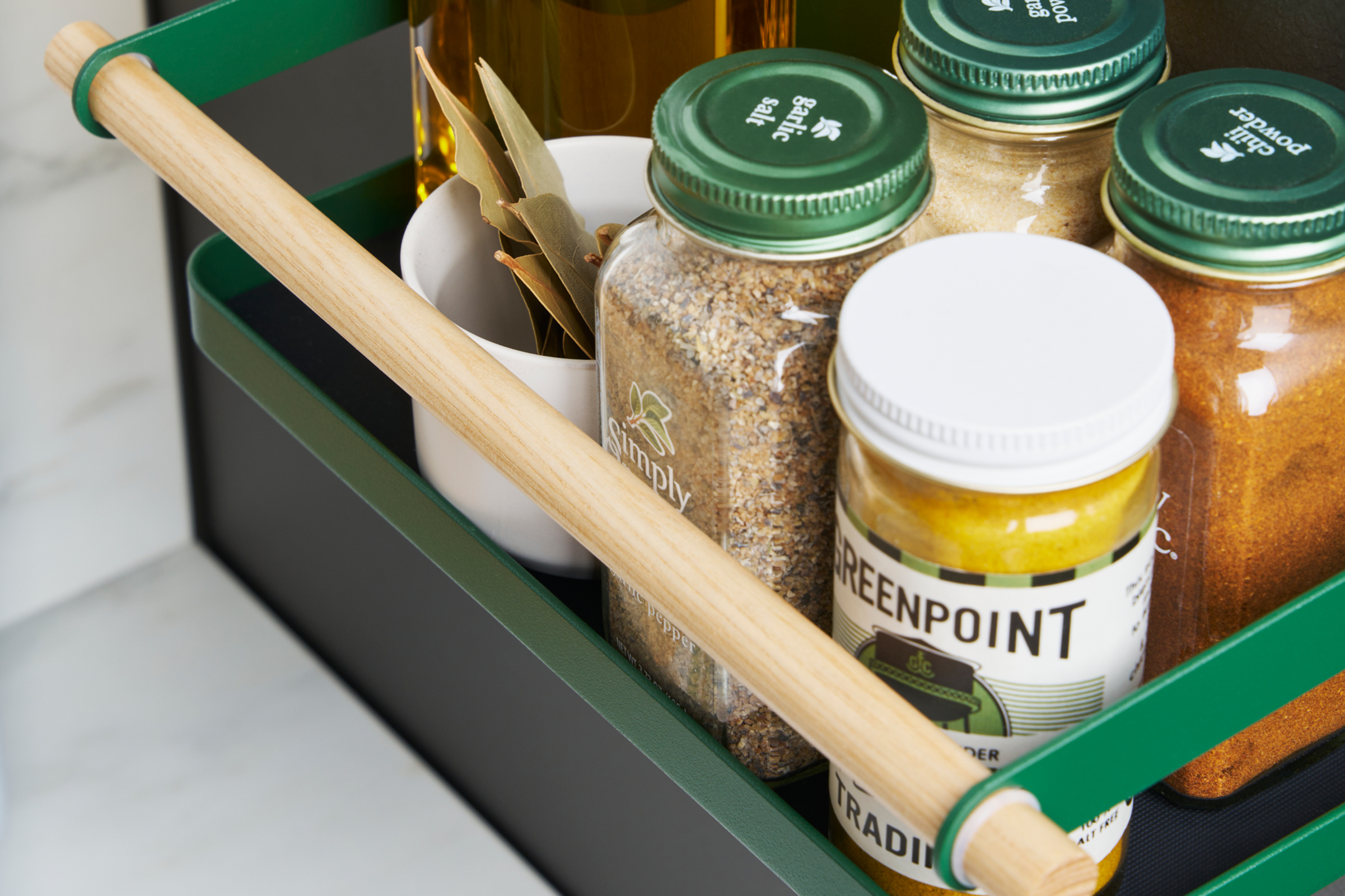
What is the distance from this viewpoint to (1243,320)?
1.09 ft

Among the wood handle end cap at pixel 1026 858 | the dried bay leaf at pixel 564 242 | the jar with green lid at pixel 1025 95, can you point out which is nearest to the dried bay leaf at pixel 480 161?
the dried bay leaf at pixel 564 242

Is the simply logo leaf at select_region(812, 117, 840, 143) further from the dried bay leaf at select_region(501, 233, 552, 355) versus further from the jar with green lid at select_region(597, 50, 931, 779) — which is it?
the dried bay leaf at select_region(501, 233, 552, 355)

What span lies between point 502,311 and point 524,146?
8cm

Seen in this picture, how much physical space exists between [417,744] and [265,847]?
9 centimetres

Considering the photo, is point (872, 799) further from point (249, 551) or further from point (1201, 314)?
point (249, 551)

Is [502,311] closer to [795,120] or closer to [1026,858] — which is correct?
[795,120]

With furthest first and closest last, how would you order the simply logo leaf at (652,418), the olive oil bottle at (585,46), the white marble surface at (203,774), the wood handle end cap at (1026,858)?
1. the white marble surface at (203,774)
2. the olive oil bottle at (585,46)
3. the simply logo leaf at (652,418)
4. the wood handle end cap at (1026,858)

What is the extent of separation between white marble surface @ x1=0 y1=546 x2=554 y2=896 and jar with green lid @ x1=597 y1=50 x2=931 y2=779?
0.32 metres

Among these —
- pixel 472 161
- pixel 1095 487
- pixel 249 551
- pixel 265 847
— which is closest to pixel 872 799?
pixel 1095 487

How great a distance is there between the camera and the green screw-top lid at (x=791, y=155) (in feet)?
1.04

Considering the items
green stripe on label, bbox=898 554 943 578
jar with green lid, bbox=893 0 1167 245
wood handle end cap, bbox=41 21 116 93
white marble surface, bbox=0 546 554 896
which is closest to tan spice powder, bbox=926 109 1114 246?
jar with green lid, bbox=893 0 1167 245

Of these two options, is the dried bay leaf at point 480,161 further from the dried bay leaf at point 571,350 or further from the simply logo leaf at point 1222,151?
the simply logo leaf at point 1222,151

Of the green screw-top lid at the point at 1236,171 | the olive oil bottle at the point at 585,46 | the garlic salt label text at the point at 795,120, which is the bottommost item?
the olive oil bottle at the point at 585,46

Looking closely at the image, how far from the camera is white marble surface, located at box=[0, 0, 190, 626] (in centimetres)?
65
